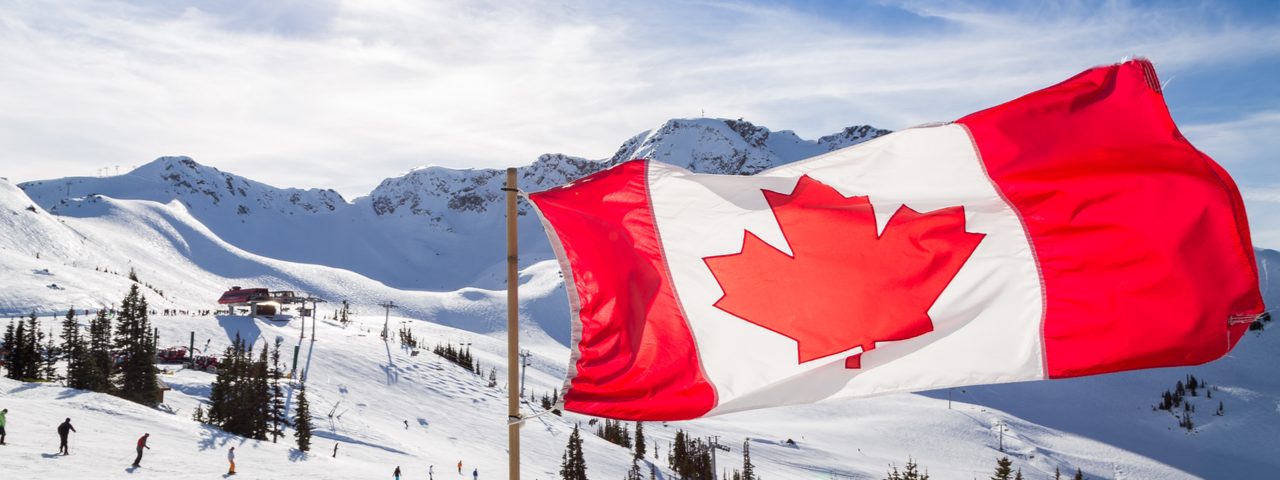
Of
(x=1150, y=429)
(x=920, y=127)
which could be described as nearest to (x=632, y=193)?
(x=920, y=127)

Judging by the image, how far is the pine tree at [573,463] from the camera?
51.6 m

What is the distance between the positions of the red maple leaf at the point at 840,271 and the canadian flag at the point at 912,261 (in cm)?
1

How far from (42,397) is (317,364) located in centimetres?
2995

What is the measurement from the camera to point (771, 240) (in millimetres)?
6680

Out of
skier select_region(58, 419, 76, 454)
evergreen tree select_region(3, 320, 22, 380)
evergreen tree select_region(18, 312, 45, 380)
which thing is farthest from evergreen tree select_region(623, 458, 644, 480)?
skier select_region(58, 419, 76, 454)

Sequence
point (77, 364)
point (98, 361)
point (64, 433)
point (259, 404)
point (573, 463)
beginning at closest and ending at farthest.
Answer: point (64, 433), point (259, 404), point (77, 364), point (98, 361), point (573, 463)

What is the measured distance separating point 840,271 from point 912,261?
1.80 ft

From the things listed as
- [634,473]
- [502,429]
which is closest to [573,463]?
[634,473]

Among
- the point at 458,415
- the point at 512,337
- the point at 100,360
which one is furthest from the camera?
the point at 458,415

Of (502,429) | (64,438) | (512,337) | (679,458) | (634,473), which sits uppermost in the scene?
(512,337)

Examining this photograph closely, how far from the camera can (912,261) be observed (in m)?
6.41

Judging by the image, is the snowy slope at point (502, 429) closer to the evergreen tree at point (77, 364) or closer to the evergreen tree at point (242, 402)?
the evergreen tree at point (242, 402)

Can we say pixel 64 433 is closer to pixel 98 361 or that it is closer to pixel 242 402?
pixel 242 402

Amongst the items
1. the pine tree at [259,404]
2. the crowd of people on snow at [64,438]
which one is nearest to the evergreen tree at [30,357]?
the pine tree at [259,404]
